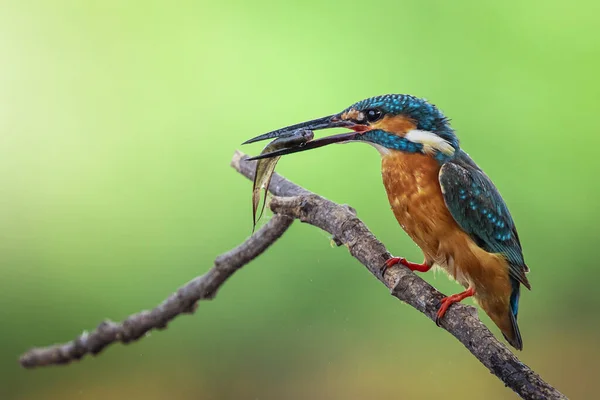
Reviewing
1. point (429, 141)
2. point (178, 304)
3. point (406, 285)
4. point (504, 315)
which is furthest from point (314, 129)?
point (178, 304)

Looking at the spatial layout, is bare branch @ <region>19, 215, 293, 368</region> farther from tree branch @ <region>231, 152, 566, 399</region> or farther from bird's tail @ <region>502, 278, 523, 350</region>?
bird's tail @ <region>502, 278, 523, 350</region>

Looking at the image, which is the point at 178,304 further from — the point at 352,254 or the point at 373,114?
the point at 373,114

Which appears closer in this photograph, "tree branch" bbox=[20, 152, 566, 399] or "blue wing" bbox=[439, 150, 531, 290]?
"tree branch" bbox=[20, 152, 566, 399]

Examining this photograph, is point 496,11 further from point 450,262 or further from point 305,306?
point 450,262

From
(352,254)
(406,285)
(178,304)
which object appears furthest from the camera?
(178,304)

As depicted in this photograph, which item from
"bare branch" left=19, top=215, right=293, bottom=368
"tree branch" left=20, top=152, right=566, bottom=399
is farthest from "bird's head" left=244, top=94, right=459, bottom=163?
"bare branch" left=19, top=215, right=293, bottom=368

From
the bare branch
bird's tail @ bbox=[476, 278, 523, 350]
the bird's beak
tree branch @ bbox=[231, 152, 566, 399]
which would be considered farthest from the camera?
the bare branch

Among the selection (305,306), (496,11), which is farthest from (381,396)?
(496,11)

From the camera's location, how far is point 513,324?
5.23ft

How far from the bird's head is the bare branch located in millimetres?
307

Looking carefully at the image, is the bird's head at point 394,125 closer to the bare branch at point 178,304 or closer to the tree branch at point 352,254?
the tree branch at point 352,254

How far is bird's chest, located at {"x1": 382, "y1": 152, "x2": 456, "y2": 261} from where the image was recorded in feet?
5.00

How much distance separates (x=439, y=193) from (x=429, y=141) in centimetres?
10

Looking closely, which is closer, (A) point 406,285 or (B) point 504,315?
(A) point 406,285
